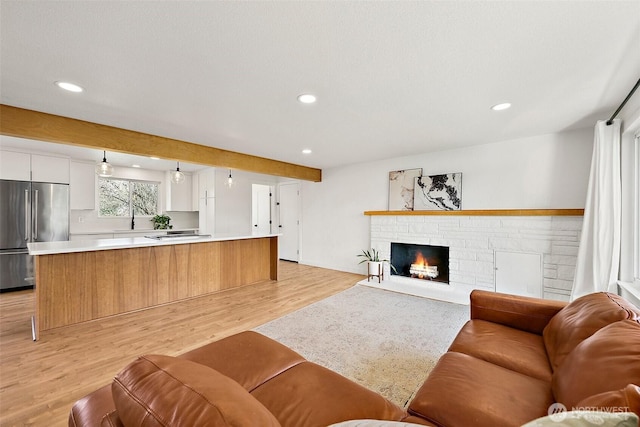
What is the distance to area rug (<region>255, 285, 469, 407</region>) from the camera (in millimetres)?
1954

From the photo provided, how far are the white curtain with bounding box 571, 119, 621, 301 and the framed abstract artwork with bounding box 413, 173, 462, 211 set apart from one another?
4.87 feet

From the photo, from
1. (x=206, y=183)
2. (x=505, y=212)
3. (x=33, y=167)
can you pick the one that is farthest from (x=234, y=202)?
(x=505, y=212)

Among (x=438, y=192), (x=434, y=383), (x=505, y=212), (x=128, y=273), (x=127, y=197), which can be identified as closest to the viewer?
(x=434, y=383)

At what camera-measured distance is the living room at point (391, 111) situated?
142cm

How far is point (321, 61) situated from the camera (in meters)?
1.74

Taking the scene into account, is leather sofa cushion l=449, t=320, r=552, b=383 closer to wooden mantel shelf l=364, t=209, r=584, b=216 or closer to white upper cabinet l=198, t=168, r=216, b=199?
wooden mantel shelf l=364, t=209, r=584, b=216

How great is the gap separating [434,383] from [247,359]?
2.91 ft

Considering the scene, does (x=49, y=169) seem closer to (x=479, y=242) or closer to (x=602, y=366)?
(x=602, y=366)

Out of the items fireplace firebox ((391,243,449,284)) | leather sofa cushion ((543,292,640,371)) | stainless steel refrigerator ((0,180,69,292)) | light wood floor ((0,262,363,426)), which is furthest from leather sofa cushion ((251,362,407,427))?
stainless steel refrigerator ((0,180,69,292))

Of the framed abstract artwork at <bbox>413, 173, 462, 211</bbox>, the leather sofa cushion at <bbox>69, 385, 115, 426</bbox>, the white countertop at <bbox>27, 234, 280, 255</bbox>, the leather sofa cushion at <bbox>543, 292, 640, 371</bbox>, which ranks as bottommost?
the leather sofa cushion at <bbox>69, 385, 115, 426</bbox>

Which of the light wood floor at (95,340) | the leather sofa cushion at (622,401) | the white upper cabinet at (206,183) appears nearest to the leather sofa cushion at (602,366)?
the leather sofa cushion at (622,401)

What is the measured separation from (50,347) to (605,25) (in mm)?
4708

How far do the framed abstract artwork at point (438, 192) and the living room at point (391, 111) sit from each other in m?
0.14

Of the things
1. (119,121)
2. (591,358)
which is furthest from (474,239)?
(119,121)
